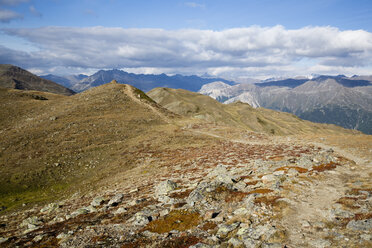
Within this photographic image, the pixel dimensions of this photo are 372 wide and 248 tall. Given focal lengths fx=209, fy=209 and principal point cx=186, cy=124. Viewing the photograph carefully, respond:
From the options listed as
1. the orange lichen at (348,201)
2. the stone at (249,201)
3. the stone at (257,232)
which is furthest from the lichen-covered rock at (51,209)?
the orange lichen at (348,201)

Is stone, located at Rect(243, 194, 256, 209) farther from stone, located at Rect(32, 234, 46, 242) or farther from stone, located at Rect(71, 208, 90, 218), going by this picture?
stone, located at Rect(32, 234, 46, 242)

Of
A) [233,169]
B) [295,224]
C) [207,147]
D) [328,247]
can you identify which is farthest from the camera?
[207,147]

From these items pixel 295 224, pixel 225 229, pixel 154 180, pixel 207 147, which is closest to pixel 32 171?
pixel 154 180

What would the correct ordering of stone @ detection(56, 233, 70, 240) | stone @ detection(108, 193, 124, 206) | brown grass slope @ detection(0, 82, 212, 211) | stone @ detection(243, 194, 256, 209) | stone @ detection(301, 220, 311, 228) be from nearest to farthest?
stone @ detection(301, 220, 311, 228) < stone @ detection(56, 233, 70, 240) < stone @ detection(243, 194, 256, 209) < stone @ detection(108, 193, 124, 206) < brown grass slope @ detection(0, 82, 212, 211)

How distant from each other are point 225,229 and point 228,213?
7.83 feet

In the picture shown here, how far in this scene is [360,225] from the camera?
1166cm

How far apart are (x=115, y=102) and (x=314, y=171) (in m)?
64.0

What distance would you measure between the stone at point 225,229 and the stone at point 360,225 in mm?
6233

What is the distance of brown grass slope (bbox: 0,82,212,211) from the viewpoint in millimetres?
33188

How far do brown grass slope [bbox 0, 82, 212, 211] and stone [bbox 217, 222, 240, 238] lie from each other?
2475cm

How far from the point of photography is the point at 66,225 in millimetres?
16391

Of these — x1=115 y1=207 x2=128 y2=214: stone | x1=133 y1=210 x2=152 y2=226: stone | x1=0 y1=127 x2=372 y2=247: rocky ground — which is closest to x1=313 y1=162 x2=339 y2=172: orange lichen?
x1=0 y1=127 x2=372 y2=247: rocky ground

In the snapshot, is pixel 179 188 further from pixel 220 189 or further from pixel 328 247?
pixel 328 247

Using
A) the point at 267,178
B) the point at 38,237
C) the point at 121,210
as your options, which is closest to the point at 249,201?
the point at 267,178
